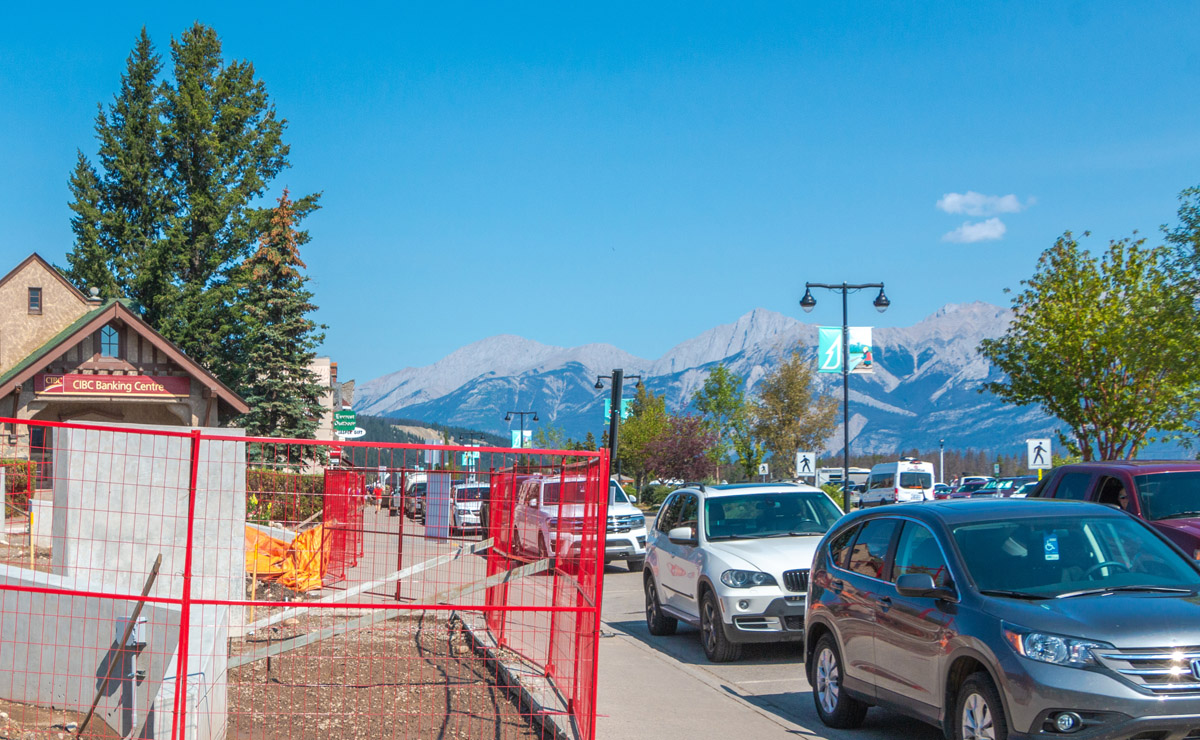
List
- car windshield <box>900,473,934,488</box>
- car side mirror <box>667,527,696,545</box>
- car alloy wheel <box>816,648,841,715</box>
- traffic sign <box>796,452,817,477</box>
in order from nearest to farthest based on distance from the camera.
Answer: car alloy wheel <box>816,648,841,715</box> → car side mirror <box>667,527,696,545</box> → traffic sign <box>796,452,817,477</box> → car windshield <box>900,473,934,488</box>

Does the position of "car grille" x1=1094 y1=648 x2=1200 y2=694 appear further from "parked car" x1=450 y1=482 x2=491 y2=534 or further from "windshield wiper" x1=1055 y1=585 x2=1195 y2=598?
"parked car" x1=450 y1=482 x2=491 y2=534

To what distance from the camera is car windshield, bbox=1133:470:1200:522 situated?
10.4m

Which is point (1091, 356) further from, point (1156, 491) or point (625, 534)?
point (1156, 491)

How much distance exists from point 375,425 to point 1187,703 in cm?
19749

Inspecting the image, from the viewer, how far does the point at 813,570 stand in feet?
28.2

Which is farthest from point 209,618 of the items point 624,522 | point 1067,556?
point 624,522

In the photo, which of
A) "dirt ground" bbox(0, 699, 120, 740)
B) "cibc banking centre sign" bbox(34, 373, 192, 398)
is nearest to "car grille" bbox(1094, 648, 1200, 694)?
"dirt ground" bbox(0, 699, 120, 740)

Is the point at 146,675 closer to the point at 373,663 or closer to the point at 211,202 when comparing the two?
the point at 373,663

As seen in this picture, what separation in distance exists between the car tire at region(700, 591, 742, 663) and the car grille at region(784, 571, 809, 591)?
2.39 feet

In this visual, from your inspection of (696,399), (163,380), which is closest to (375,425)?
(696,399)

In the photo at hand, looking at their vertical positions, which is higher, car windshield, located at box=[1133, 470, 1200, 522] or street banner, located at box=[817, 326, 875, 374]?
street banner, located at box=[817, 326, 875, 374]

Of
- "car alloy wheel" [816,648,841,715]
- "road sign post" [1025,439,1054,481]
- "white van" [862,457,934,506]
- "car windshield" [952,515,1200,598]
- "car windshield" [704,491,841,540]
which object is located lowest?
"white van" [862,457,934,506]

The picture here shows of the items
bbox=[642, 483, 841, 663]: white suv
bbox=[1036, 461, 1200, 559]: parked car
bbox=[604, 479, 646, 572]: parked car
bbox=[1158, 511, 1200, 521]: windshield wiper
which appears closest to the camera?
bbox=[1036, 461, 1200, 559]: parked car

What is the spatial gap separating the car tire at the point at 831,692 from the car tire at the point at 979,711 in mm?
1569
